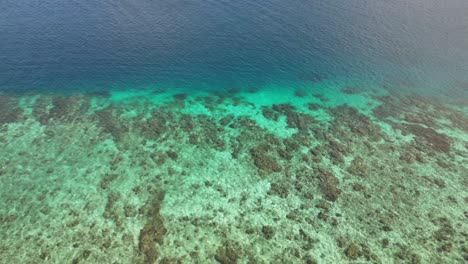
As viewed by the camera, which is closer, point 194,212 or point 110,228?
point 110,228

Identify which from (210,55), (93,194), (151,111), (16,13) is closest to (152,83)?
(151,111)

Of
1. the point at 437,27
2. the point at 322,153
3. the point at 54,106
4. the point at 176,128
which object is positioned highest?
the point at 437,27

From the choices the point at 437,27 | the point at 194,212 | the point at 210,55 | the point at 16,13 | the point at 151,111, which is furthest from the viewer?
the point at 437,27

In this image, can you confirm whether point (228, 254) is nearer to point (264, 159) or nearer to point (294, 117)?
point (264, 159)

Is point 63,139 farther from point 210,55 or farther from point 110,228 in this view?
point 210,55

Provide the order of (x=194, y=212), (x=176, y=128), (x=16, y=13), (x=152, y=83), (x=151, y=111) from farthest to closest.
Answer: (x=16, y=13) < (x=152, y=83) < (x=151, y=111) < (x=176, y=128) < (x=194, y=212)

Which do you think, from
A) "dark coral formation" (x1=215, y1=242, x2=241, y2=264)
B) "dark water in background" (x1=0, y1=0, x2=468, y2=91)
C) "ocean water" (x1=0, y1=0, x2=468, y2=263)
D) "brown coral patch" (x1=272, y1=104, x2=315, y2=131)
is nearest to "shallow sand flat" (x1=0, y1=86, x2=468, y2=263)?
"dark coral formation" (x1=215, y1=242, x2=241, y2=264)

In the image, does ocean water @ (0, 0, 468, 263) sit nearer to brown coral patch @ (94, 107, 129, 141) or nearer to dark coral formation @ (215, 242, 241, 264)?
dark coral formation @ (215, 242, 241, 264)

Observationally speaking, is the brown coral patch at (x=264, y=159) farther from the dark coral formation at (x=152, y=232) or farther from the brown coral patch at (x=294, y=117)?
the dark coral formation at (x=152, y=232)
